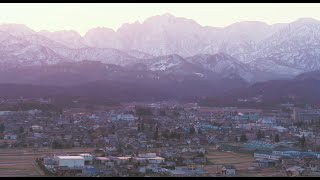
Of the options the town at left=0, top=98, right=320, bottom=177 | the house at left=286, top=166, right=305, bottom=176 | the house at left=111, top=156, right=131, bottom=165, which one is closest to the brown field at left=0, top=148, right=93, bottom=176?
the town at left=0, top=98, right=320, bottom=177

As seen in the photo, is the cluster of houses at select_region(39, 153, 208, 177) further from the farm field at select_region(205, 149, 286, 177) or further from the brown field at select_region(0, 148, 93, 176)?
the farm field at select_region(205, 149, 286, 177)

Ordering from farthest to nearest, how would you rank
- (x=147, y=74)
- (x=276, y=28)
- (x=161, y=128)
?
(x=276, y=28), (x=147, y=74), (x=161, y=128)

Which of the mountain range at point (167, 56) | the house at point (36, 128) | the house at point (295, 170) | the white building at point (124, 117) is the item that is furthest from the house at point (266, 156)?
the mountain range at point (167, 56)

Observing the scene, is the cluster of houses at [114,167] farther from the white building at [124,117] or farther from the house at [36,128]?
the white building at [124,117]

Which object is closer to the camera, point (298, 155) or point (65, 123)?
point (298, 155)

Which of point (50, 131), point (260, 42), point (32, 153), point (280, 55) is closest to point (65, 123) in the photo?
point (50, 131)

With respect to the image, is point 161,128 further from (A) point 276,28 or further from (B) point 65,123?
(A) point 276,28

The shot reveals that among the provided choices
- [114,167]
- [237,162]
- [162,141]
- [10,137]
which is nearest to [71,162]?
[114,167]

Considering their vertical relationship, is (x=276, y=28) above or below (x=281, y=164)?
above
